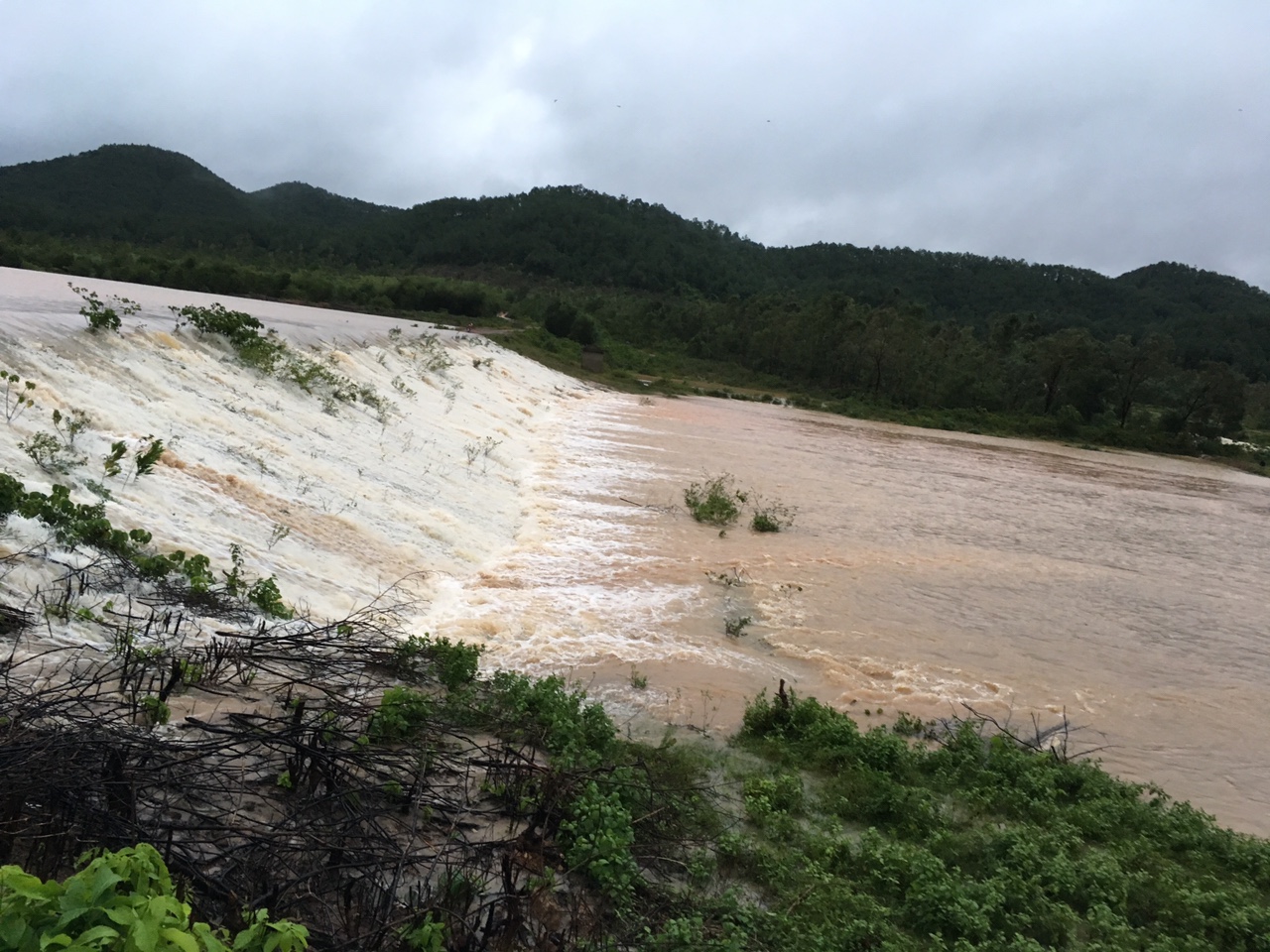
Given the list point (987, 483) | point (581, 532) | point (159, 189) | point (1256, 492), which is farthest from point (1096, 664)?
point (159, 189)

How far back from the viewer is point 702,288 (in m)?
116

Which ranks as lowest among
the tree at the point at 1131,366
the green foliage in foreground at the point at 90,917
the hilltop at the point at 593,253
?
the green foliage in foreground at the point at 90,917

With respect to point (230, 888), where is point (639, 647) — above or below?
below

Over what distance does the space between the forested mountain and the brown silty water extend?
31952mm

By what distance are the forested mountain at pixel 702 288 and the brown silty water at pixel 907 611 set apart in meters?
32.0

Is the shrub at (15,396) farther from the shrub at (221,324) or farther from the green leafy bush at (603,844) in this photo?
the green leafy bush at (603,844)

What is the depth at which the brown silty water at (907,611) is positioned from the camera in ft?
25.5

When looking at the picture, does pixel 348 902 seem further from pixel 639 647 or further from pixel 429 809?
pixel 639 647

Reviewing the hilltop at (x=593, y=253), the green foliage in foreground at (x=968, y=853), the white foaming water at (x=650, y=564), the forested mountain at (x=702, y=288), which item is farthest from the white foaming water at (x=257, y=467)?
the hilltop at (x=593, y=253)

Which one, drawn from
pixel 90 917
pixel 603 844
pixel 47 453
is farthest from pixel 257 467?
pixel 90 917

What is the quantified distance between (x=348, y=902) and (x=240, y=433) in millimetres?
8824

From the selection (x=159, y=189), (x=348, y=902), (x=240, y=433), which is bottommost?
(x=348, y=902)

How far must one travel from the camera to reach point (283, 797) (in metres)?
3.82

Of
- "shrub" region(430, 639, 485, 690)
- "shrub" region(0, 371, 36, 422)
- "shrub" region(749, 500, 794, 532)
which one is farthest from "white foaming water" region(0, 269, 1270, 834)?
"shrub" region(430, 639, 485, 690)
